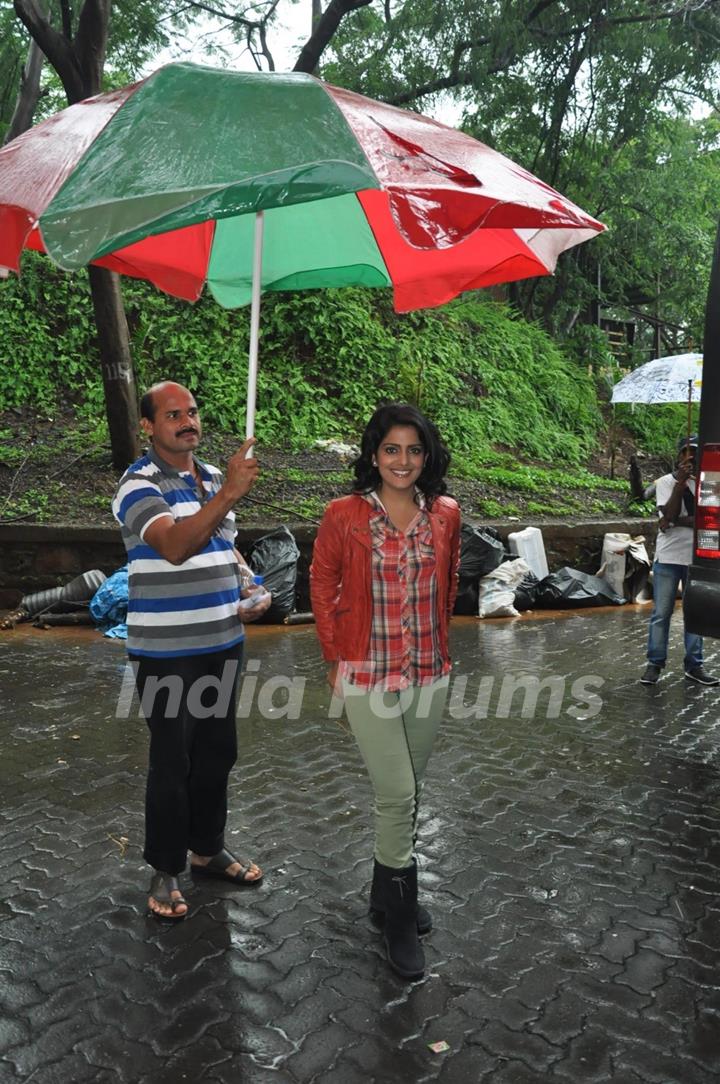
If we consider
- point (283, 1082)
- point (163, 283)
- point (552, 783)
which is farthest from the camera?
point (552, 783)

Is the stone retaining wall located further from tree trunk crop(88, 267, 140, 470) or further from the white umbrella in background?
the white umbrella in background

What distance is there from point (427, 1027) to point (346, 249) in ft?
9.93

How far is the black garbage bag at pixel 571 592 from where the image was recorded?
10.7 m

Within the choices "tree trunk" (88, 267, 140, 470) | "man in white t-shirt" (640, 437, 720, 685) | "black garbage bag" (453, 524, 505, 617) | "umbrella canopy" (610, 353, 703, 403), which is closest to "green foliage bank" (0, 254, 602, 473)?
"tree trunk" (88, 267, 140, 470)

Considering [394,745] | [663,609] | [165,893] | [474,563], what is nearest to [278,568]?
[474,563]

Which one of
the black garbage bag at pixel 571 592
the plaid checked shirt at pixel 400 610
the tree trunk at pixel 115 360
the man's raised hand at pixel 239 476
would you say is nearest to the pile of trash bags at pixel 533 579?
the black garbage bag at pixel 571 592

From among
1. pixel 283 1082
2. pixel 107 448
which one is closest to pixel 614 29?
pixel 107 448

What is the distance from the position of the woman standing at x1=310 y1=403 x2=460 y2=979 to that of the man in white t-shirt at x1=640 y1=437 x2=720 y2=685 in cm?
420

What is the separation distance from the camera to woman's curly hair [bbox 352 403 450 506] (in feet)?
10.8

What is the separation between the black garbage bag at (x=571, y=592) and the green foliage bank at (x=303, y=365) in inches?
142

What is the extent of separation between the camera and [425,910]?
3.61 meters

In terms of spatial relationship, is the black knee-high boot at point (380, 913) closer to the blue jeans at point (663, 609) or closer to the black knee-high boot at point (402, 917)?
the black knee-high boot at point (402, 917)

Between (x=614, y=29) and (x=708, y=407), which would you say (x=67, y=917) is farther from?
(x=614, y=29)

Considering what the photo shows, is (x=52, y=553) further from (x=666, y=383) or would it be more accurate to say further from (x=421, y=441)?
(x=421, y=441)
